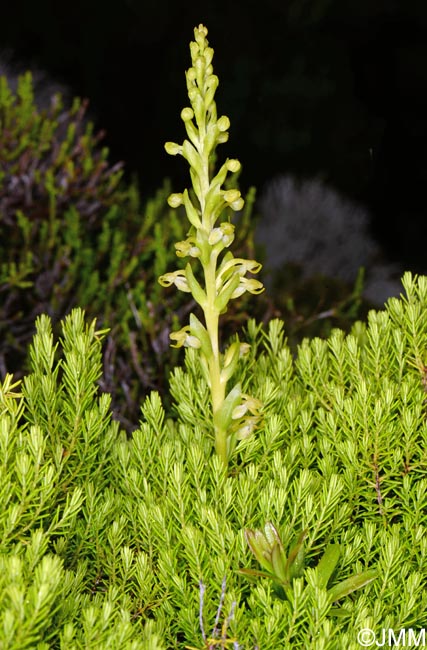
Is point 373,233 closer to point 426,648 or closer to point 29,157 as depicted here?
point 29,157

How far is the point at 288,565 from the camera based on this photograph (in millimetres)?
794

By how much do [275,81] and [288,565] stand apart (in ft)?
12.2

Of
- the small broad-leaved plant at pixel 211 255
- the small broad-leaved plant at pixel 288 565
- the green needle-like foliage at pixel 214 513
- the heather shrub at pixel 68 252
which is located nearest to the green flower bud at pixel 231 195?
the small broad-leaved plant at pixel 211 255

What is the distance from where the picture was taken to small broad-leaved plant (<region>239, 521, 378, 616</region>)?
790 mm

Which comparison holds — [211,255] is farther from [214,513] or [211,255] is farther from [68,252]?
[68,252]

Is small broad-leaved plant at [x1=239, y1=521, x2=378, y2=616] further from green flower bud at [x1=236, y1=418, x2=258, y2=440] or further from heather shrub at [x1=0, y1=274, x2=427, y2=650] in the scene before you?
green flower bud at [x1=236, y1=418, x2=258, y2=440]

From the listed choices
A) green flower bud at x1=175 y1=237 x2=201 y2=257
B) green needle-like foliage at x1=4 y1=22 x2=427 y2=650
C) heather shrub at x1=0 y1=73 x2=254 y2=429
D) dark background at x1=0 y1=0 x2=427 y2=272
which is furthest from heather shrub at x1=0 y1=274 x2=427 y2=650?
dark background at x1=0 y1=0 x2=427 y2=272

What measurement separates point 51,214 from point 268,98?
193 centimetres

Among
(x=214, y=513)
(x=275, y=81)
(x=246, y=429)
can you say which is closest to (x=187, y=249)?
(x=246, y=429)

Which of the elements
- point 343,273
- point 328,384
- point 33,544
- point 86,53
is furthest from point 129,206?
point 33,544

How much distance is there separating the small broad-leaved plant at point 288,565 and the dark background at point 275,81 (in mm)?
3302

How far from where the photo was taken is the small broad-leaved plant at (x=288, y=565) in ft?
2.59

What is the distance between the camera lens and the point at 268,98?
165 inches

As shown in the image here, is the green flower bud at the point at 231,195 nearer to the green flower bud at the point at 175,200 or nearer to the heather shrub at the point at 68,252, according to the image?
the green flower bud at the point at 175,200
